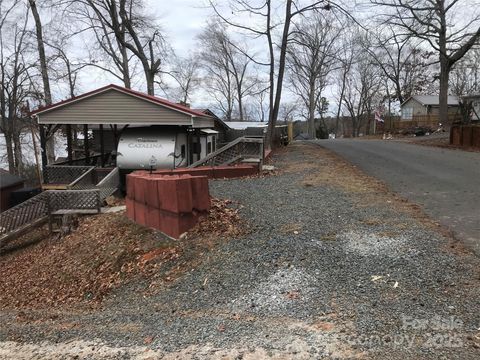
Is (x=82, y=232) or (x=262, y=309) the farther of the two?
(x=82, y=232)

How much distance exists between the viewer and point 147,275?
5715mm

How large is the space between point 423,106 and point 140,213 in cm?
5665

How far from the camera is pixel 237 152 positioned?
14859 millimetres

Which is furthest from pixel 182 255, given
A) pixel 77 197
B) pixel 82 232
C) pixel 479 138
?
pixel 479 138

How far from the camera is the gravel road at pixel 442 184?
259 inches

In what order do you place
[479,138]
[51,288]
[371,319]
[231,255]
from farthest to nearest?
[479,138] < [51,288] < [231,255] < [371,319]

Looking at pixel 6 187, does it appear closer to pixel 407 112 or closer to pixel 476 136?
pixel 476 136

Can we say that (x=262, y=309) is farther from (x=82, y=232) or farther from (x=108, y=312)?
(x=82, y=232)

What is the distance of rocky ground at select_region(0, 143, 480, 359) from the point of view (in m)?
3.52

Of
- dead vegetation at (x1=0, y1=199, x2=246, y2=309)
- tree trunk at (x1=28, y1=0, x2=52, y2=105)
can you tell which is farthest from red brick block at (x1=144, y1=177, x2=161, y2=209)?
tree trunk at (x1=28, y1=0, x2=52, y2=105)

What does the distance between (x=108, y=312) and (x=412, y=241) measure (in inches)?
153

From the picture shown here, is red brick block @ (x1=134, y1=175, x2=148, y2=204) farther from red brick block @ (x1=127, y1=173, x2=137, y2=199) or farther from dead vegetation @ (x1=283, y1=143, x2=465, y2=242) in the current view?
dead vegetation @ (x1=283, y1=143, x2=465, y2=242)

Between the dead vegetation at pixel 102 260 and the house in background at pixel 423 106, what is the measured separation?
50491 mm

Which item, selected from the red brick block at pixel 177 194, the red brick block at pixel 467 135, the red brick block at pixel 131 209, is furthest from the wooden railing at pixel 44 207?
the red brick block at pixel 467 135
